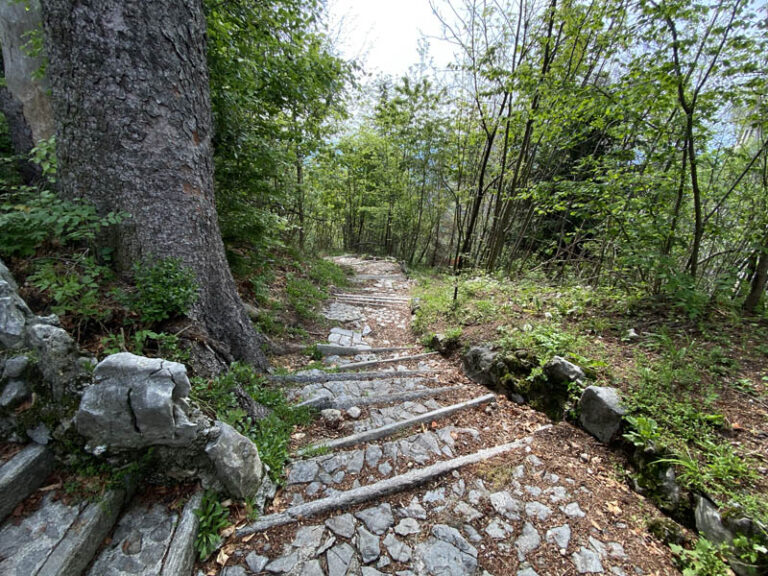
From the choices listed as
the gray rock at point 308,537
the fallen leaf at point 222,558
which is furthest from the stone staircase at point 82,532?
the gray rock at point 308,537

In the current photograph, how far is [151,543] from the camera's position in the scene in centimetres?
146

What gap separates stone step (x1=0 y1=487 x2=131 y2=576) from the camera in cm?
118

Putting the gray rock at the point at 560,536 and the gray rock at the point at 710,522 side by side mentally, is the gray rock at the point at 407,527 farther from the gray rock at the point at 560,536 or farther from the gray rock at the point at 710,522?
the gray rock at the point at 710,522

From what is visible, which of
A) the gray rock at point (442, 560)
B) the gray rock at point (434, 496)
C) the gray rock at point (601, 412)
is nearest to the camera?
the gray rock at point (442, 560)

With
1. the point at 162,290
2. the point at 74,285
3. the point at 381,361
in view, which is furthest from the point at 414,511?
the point at 74,285

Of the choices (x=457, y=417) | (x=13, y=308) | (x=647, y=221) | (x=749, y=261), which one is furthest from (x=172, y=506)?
(x=749, y=261)

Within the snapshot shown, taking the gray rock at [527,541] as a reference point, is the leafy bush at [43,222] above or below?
above

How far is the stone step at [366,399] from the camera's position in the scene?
2.95 meters

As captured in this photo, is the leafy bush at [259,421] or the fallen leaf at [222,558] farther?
the leafy bush at [259,421]

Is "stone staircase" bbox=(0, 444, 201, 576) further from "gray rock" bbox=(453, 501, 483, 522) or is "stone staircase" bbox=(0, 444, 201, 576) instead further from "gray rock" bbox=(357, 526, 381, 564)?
"gray rock" bbox=(453, 501, 483, 522)

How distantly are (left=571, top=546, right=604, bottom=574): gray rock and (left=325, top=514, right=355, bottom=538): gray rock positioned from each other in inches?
52.3

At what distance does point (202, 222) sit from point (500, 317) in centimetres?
414

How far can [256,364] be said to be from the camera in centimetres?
318

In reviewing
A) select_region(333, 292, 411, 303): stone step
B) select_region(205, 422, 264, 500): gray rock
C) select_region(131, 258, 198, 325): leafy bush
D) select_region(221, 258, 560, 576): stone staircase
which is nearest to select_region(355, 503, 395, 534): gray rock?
select_region(221, 258, 560, 576): stone staircase
